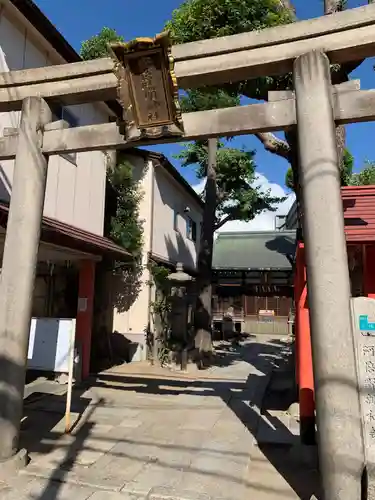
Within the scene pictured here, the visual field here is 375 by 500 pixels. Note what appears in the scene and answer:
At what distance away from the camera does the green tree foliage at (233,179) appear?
18.0m

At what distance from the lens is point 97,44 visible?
17.8 metres

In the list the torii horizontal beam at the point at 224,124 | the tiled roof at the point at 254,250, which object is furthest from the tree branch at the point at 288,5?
the tiled roof at the point at 254,250

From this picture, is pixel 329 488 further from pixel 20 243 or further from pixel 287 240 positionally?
pixel 287 240

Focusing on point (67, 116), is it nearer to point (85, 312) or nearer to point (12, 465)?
point (85, 312)

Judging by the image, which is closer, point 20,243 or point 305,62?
point 305,62

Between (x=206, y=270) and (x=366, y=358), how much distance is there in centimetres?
1125

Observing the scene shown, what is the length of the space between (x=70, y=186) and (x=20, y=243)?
5.88m

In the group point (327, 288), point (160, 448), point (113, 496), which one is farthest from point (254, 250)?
point (113, 496)

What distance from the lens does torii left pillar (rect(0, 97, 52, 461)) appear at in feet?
15.5

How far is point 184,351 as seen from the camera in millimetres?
13102

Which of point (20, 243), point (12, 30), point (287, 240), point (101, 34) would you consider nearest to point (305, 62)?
point (20, 243)

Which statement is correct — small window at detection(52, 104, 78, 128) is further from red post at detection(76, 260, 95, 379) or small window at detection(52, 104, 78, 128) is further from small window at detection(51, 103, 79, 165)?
red post at detection(76, 260, 95, 379)

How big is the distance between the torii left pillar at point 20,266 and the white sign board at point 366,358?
3.98 meters

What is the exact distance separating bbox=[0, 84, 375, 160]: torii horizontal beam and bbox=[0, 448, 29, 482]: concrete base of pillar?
13.1 feet
